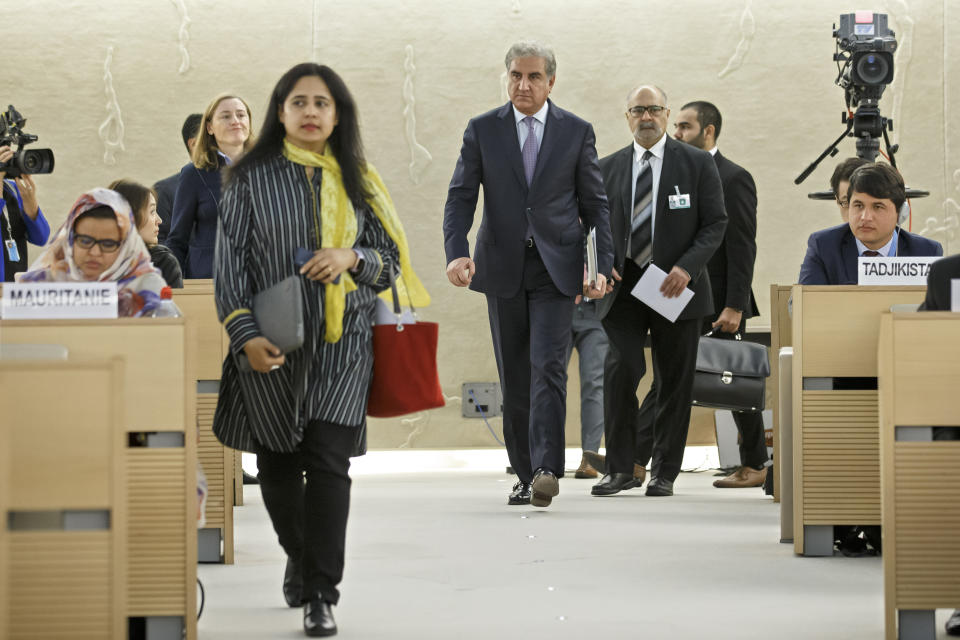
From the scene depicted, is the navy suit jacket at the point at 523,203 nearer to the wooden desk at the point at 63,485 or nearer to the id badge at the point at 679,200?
the id badge at the point at 679,200

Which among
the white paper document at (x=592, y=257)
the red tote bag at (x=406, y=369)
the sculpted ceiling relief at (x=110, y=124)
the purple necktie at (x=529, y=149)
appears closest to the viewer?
the red tote bag at (x=406, y=369)

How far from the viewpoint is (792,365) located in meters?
4.22

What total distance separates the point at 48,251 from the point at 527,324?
93.1 inches

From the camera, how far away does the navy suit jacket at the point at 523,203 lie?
17.5ft

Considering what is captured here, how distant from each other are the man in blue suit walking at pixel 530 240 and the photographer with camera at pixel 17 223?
2140mm

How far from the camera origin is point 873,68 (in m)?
6.52

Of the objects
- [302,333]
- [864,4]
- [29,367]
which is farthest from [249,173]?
[864,4]

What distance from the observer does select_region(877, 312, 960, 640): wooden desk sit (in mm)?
2791

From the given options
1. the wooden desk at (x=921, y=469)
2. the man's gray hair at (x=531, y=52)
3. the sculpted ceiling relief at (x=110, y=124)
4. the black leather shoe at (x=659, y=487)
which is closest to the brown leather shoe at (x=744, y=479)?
the black leather shoe at (x=659, y=487)

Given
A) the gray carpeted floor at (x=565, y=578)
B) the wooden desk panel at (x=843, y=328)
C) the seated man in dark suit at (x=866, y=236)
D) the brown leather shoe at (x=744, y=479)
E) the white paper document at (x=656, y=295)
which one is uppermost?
the seated man in dark suit at (x=866, y=236)

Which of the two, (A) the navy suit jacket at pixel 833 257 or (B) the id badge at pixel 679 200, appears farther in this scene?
(B) the id badge at pixel 679 200

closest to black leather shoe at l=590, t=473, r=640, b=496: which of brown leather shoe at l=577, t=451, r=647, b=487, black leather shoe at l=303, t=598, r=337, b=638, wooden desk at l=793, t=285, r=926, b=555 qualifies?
brown leather shoe at l=577, t=451, r=647, b=487

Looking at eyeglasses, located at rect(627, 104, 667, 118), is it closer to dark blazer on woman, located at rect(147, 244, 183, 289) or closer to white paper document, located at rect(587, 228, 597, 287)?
white paper document, located at rect(587, 228, 597, 287)

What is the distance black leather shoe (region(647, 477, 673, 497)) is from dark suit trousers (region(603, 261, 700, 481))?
0.16ft
